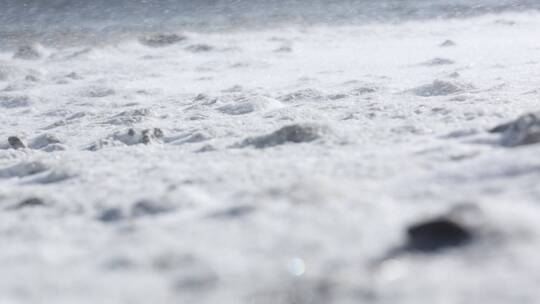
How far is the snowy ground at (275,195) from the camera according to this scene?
1135mm

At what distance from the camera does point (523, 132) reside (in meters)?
1.86

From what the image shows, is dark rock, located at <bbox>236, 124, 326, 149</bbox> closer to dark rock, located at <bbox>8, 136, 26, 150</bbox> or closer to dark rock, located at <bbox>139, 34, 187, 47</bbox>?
dark rock, located at <bbox>8, 136, 26, 150</bbox>

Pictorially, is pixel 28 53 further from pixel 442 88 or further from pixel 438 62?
pixel 442 88

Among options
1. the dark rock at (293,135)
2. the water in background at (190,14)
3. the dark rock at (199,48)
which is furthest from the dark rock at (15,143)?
the water in background at (190,14)

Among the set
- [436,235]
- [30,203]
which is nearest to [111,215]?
→ [30,203]

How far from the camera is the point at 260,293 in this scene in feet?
3.62

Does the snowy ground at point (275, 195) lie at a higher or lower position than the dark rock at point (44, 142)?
higher

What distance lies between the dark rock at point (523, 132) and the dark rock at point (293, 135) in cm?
64

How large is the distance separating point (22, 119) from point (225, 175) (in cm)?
239

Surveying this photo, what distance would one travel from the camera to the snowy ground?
113 centimetres

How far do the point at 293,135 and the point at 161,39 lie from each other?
480 centimetres

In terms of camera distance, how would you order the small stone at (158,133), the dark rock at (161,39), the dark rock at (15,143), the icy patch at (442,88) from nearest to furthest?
the small stone at (158,133) → the dark rock at (15,143) → the icy patch at (442,88) → the dark rock at (161,39)

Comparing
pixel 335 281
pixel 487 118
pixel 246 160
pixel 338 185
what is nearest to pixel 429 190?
pixel 338 185

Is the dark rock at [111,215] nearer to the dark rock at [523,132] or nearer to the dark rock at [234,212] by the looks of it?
the dark rock at [234,212]
